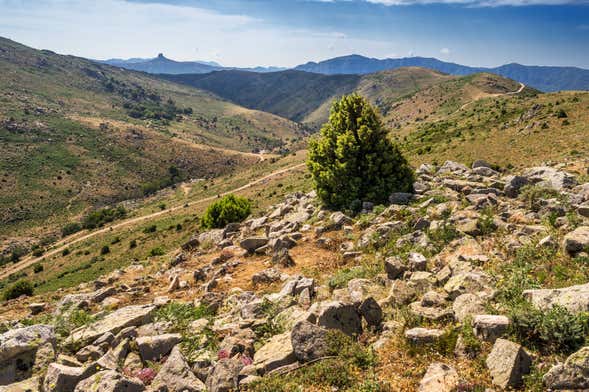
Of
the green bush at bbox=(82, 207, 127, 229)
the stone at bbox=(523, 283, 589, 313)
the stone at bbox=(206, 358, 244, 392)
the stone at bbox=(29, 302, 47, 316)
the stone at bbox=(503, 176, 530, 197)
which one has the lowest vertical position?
the green bush at bbox=(82, 207, 127, 229)

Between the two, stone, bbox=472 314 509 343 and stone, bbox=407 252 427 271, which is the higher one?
stone, bbox=472 314 509 343

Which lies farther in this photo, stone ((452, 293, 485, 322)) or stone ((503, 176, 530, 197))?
stone ((503, 176, 530, 197))

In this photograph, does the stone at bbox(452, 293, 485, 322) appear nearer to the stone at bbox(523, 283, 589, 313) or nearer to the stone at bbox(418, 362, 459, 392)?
the stone at bbox(523, 283, 589, 313)

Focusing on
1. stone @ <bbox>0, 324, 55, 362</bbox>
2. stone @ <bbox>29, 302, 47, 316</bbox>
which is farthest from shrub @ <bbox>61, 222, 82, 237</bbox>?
stone @ <bbox>0, 324, 55, 362</bbox>

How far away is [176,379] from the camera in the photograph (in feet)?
26.1

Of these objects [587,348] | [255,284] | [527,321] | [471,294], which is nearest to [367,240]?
[255,284]

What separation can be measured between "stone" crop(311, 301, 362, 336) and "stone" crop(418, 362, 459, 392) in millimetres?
2225

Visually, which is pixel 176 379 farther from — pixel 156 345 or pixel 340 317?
pixel 340 317

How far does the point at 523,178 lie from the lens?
64.5ft

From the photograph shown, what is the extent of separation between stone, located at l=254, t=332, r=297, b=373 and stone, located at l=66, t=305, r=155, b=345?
4876 mm

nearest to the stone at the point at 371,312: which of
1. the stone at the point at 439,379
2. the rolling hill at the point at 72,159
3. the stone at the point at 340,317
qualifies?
the stone at the point at 340,317

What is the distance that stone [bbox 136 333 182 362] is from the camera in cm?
933

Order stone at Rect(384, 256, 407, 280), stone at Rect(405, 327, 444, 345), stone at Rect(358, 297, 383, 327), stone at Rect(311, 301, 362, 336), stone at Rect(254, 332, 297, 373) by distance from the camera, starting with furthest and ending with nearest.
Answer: stone at Rect(384, 256, 407, 280), stone at Rect(358, 297, 383, 327), stone at Rect(311, 301, 362, 336), stone at Rect(254, 332, 297, 373), stone at Rect(405, 327, 444, 345)

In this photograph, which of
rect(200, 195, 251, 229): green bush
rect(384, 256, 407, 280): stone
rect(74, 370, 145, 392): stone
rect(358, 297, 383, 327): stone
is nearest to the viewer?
rect(74, 370, 145, 392): stone
